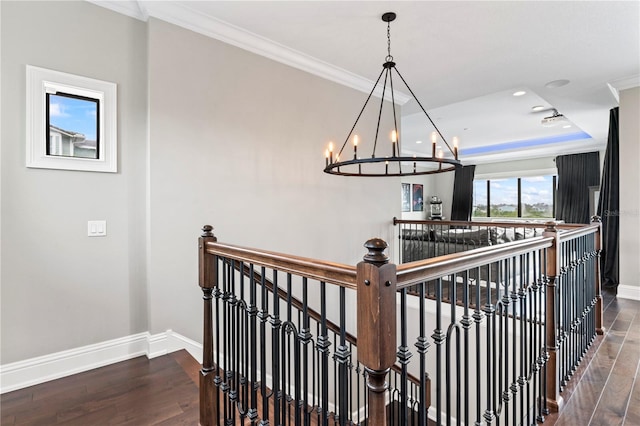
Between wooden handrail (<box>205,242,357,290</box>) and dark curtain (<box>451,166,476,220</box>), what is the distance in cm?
975

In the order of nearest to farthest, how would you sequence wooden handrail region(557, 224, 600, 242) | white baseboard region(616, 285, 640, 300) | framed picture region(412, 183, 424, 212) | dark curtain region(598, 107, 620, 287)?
wooden handrail region(557, 224, 600, 242)
white baseboard region(616, 285, 640, 300)
dark curtain region(598, 107, 620, 287)
framed picture region(412, 183, 424, 212)

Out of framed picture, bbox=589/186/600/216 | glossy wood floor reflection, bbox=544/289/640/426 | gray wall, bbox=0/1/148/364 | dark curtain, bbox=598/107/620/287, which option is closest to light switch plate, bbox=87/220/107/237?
gray wall, bbox=0/1/148/364

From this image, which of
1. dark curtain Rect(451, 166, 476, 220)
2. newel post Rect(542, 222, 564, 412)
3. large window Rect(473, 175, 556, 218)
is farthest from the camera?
dark curtain Rect(451, 166, 476, 220)

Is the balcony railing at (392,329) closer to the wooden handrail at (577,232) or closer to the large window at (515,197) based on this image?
the wooden handrail at (577,232)

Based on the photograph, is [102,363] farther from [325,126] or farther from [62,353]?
[325,126]

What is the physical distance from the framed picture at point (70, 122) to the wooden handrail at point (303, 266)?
5.23 ft

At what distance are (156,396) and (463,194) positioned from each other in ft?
32.4

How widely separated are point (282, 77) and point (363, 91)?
1.28 m

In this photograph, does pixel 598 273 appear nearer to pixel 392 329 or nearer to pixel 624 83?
pixel 624 83

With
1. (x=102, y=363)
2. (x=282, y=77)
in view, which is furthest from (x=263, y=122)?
(x=102, y=363)

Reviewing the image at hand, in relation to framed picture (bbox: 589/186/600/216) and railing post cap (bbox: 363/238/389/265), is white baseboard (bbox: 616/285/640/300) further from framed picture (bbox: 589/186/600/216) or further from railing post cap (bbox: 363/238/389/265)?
railing post cap (bbox: 363/238/389/265)

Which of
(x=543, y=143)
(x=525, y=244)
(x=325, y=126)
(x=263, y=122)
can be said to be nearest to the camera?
(x=525, y=244)

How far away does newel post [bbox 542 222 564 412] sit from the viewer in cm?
202

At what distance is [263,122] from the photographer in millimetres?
3291
